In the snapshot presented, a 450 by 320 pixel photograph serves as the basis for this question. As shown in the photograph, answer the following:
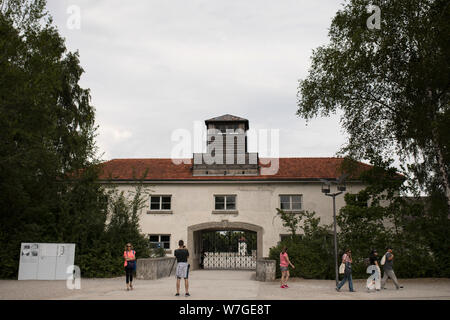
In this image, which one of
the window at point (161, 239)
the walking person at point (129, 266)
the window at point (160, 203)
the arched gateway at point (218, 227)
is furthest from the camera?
the window at point (160, 203)

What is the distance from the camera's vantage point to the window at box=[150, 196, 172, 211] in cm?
2620

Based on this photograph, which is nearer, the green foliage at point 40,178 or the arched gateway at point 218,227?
the green foliage at point 40,178

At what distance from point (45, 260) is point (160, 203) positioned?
34.6 ft

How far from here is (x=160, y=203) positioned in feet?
85.8

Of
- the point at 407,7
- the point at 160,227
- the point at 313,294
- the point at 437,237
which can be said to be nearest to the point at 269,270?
the point at 313,294

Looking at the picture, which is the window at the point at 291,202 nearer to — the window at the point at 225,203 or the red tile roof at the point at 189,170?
the red tile roof at the point at 189,170

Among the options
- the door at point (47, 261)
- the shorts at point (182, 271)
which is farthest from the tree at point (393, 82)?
the door at point (47, 261)

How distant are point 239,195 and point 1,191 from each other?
1439 centimetres

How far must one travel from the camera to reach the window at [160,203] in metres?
26.2

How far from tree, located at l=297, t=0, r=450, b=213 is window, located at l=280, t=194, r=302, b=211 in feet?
21.6

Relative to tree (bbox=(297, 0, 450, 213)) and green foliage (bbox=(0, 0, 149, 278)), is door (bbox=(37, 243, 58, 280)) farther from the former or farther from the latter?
tree (bbox=(297, 0, 450, 213))

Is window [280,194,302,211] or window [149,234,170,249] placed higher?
window [280,194,302,211]

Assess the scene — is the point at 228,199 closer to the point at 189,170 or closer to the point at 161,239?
the point at 189,170

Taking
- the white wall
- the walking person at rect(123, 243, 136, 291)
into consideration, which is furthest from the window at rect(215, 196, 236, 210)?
the walking person at rect(123, 243, 136, 291)
